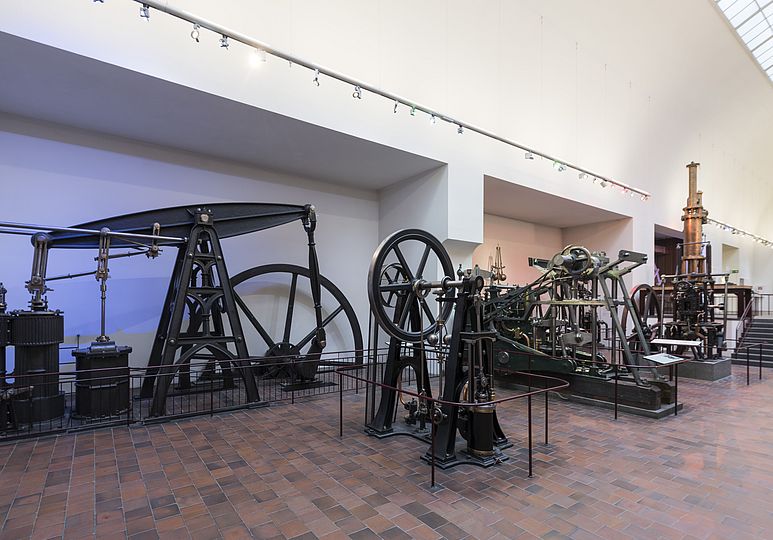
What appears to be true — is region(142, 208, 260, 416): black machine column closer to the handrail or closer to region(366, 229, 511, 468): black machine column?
region(366, 229, 511, 468): black machine column

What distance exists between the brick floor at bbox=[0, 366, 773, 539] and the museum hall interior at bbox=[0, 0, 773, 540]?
0.08 feet

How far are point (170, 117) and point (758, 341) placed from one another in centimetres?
1230

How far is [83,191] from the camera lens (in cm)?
564

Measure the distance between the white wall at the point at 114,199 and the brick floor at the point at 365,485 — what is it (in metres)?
2.48

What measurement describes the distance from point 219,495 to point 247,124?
4.45 m

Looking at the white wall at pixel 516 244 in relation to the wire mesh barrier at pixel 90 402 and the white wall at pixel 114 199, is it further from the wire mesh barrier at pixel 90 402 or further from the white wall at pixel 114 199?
the wire mesh barrier at pixel 90 402

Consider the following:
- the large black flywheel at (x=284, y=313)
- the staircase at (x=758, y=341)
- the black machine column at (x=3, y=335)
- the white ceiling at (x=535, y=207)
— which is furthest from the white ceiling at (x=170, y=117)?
the staircase at (x=758, y=341)

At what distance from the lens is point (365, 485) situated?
2836mm

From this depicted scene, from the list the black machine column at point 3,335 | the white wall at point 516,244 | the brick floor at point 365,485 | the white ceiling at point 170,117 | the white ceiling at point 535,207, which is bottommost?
the brick floor at point 365,485

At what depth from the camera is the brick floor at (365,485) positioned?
7.60ft

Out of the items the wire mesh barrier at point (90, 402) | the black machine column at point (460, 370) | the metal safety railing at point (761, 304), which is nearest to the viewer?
the black machine column at point (460, 370)

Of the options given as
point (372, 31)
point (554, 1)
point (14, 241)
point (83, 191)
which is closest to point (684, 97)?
point (554, 1)

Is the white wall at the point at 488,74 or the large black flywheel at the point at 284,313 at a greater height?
the white wall at the point at 488,74

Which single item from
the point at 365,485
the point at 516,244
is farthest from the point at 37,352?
the point at 516,244
